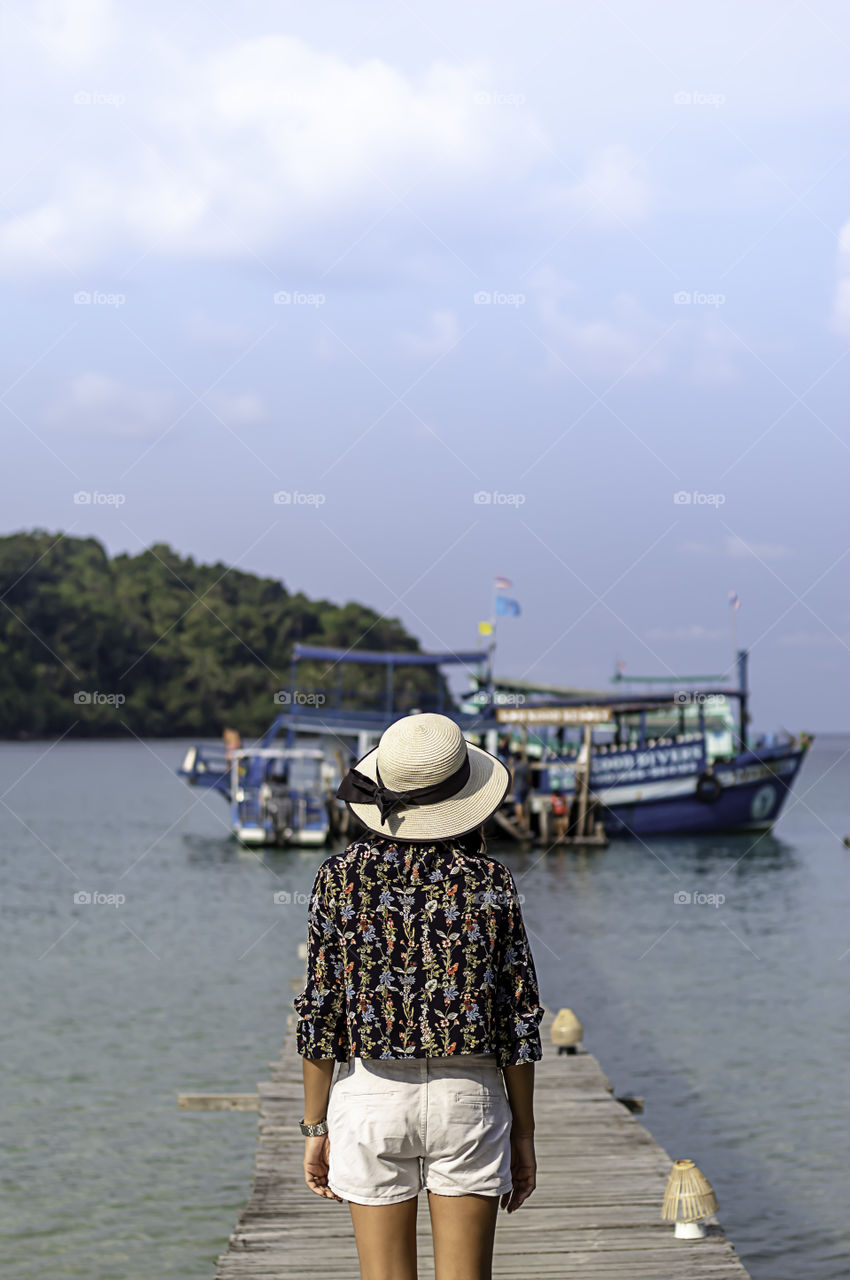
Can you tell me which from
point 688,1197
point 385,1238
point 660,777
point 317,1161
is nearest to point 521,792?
point 660,777

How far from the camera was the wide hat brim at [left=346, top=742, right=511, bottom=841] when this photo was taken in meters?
3.32

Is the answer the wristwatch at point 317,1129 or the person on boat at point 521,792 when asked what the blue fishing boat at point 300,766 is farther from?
the wristwatch at point 317,1129

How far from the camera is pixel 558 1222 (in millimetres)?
6465

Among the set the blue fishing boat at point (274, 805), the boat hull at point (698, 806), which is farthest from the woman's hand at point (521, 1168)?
the boat hull at point (698, 806)

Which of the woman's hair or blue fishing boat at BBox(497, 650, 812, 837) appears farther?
blue fishing boat at BBox(497, 650, 812, 837)

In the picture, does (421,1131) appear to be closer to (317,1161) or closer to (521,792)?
(317,1161)

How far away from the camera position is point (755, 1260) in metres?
8.47

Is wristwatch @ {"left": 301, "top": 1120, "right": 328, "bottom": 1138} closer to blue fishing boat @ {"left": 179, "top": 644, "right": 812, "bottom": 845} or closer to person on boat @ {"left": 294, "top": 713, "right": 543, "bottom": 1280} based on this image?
person on boat @ {"left": 294, "top": 713, "right": 543, "bottom": 1280}

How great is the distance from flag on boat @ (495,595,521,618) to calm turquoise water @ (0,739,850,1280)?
11.6 metres

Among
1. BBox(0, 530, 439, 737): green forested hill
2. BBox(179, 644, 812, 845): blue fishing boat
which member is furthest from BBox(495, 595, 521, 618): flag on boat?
BBox(0, 530, 439, 737): green forested hill

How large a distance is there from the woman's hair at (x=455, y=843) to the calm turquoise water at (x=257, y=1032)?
19.4ft

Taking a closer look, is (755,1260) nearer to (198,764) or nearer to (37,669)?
(198,764)

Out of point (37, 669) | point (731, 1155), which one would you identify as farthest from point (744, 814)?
point (37, 669)

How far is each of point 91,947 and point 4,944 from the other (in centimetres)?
156
